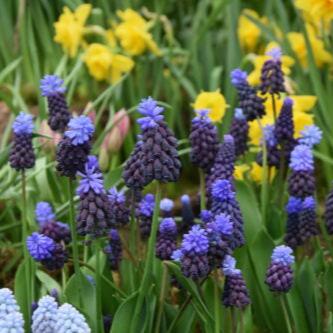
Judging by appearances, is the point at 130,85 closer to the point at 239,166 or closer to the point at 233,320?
the point at 239,166

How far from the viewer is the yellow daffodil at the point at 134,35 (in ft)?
14.0

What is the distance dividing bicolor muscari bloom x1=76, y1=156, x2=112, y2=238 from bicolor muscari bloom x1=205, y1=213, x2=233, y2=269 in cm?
26

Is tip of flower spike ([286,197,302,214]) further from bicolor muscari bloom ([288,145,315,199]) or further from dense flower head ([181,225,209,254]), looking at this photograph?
dense flower head ([181,225,209,254])

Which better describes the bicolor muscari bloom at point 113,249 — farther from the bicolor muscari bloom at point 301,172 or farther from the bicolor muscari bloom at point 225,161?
the bicolor muscari bloom at point 301,172

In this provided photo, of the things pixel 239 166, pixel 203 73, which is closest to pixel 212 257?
pixel 239 166

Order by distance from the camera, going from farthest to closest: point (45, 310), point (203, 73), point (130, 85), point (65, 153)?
point (203, 73), point (130, 85), point (65, 153), point (45, 310)

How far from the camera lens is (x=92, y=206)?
85.4 inches

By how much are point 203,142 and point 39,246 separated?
566 mm

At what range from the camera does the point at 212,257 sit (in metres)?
2.18

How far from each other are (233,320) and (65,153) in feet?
2.07

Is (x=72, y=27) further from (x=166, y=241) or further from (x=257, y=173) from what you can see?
(x=166, y=241)

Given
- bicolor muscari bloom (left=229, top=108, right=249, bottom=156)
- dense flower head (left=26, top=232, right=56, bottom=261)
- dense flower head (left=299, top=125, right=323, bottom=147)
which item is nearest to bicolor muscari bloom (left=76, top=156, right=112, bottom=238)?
dense flower head (left=26, top=232, right=56, bottom=261)

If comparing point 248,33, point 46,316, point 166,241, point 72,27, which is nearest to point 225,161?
point 166,241

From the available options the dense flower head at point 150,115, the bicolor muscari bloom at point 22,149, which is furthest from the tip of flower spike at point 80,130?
the bicolor muscari bloom at point 22,149
